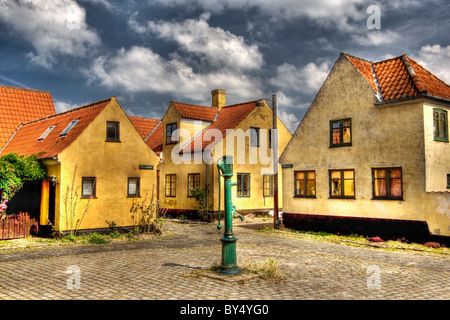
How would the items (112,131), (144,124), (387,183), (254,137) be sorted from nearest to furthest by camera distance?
(387,183)
(112,131)
(254,137)
(144,124)

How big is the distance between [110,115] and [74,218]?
461cm

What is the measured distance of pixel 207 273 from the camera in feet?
31.7

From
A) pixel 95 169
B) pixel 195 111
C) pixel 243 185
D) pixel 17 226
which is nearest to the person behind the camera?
pixel 17 226

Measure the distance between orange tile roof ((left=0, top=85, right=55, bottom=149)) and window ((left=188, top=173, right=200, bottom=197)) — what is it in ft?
33.2

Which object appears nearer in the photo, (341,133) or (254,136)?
(341,133)

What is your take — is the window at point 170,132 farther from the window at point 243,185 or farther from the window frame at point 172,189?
the window at point 243,185

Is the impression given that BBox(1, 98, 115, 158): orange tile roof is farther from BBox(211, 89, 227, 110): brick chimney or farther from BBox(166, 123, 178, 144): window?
BBox(211, 89, 227, 110): brick chimney

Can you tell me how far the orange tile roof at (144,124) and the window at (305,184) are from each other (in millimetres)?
16043

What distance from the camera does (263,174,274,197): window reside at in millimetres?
26500

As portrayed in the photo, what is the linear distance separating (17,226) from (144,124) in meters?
18.4

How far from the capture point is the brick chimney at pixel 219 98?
99.4 feet

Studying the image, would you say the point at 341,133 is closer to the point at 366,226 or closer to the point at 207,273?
the point at 366,226

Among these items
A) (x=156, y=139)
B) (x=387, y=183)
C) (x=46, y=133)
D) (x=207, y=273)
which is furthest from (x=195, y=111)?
(x=207, y=273)

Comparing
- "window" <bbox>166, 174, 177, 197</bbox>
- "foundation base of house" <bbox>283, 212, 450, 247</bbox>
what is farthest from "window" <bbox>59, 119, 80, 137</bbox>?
"foundation base of house" <bbox>283, 212, 450, 247</bbox>
